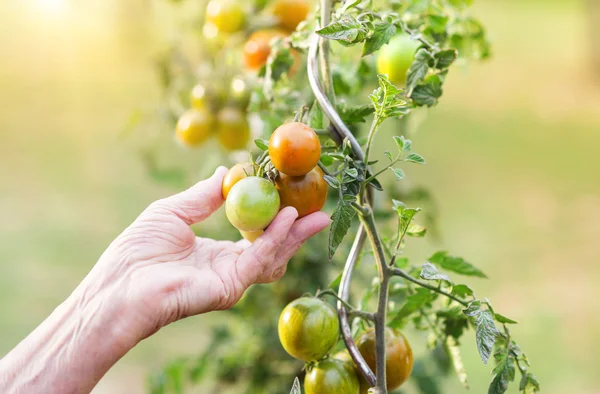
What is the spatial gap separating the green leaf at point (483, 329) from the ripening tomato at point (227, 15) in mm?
881

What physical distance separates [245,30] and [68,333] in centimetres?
79

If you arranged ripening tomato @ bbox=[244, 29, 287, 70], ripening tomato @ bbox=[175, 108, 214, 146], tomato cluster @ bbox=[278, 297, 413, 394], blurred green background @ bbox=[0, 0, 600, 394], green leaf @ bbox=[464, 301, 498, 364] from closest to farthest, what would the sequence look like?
green leaf @ bbox=[464, 301, 498, 364] → tomato cluster @ bbox=[278, 297, 413, 394] → ripening tomato @ bbox=[244, 29, 287, 70] → ripening tomato @ bbox=[175, 108, 214, 146] → blurred green background @ bbox=[0, 0, 600, 394]

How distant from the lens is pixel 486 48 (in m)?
1.18

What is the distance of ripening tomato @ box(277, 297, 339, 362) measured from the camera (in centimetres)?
83

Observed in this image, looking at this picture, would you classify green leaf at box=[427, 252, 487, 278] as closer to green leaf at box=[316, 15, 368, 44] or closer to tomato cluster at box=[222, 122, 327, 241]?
tomato cluster at box=[222, 122, 327, 241]

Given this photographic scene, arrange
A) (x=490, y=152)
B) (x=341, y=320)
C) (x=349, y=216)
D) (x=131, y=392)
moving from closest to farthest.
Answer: (x=349, y=216), (x=341, y=320), (x=131, y=392), (x=490, y=152)

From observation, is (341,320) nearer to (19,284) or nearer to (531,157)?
(19,284)

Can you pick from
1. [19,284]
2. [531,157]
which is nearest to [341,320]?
[19,284]

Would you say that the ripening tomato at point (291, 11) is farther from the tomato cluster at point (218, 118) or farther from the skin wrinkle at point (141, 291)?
the skin wrinkle at point (141, 291)

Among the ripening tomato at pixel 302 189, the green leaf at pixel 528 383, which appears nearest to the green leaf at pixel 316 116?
the ripening tomato at pixel 302 189

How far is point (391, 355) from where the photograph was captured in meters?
0.87

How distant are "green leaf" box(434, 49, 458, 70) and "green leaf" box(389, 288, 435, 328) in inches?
12.8

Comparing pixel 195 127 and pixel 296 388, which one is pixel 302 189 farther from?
pixel 195 127

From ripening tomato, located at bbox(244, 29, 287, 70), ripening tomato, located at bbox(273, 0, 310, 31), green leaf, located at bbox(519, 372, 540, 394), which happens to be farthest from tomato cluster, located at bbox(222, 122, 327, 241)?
ripening tomato, located at bbox(273, 0, 310, 31)
